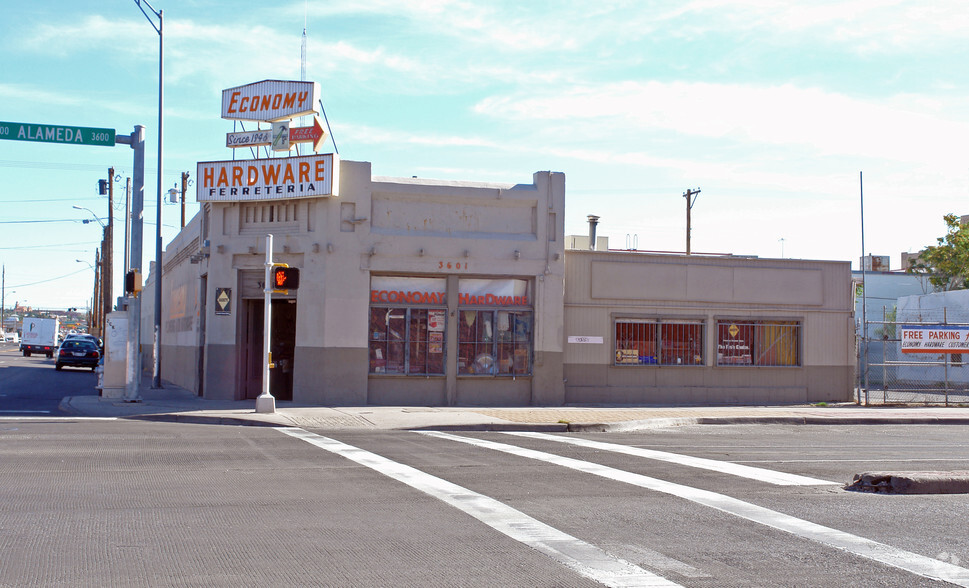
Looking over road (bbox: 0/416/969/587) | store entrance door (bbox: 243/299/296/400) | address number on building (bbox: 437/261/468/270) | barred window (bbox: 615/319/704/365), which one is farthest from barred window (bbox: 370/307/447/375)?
road (bbox: 0/416/969/587)

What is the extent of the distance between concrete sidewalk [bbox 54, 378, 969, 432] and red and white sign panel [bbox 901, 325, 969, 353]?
2221 millimetres

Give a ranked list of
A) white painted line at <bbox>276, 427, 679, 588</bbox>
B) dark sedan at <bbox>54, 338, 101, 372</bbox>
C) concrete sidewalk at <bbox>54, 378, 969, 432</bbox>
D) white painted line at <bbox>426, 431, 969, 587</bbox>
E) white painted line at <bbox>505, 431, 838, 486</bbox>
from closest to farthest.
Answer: white painted line at <bbox>276, 427, 679, 588</bbox>, white painted line at <bbox>426, 431, 969, 587</bbox>, white painted line at <bbox>505, 431, 838, 486</bbox>, concrete sidewalk at <bbox>54, 378, 969, 432</bbox>, dark sedan at <bbox>54, 338, 101, 372</bbox>

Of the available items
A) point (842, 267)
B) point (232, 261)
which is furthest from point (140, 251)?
point (842, 267)

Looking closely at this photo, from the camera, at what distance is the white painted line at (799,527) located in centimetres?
663

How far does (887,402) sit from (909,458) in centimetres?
1360

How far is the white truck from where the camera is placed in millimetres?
69438

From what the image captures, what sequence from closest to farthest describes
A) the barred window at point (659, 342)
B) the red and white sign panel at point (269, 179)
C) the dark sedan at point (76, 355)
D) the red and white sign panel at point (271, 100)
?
the red and white sign panel at point (269, 179) → the red and white sign panel at point (271, 100) → the barred window at point (659, 342) → the dark sedan at point (76, 355)

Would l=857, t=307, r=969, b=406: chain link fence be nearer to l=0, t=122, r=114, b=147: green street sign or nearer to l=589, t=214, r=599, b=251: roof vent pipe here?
l=589, t=214, r=599, b=251: roof vent pipe

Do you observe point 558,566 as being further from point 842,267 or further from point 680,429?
point 842,267

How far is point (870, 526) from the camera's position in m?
8.20

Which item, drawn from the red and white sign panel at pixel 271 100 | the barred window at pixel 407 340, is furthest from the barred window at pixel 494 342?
the red and white sign panel at pixel 271 100

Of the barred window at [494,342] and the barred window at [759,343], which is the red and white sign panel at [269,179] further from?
the barred window at [759,343]

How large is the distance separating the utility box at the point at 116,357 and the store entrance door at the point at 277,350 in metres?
3.15

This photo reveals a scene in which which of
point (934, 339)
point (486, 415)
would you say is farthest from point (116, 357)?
point (934, 339)
